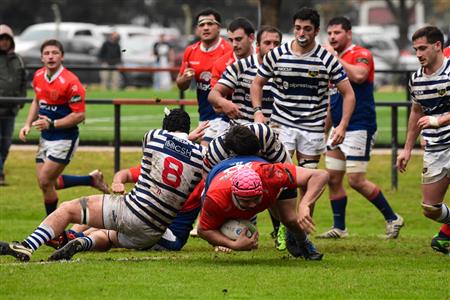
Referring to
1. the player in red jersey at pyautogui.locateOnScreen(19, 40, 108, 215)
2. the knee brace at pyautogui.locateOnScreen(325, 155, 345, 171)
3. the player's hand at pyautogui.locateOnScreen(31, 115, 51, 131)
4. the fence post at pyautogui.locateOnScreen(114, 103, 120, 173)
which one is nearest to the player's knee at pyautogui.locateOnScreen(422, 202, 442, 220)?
the knee brace at pyautogui.locateOnScreen(325, 155, 345, 171)

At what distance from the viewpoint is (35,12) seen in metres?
60.7

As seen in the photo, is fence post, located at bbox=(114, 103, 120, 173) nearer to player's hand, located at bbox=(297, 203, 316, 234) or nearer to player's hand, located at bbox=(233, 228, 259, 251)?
player's hand, located at bbox=(233, 228, 259, 251)

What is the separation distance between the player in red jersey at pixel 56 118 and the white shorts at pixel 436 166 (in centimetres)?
414

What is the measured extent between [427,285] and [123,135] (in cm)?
1153

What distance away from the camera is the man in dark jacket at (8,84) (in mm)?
19594

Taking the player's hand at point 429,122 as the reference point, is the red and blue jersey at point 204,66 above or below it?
above

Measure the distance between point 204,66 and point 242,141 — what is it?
12.8 feet

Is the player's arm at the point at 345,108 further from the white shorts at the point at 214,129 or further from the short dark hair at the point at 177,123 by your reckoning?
the short dark hair at the point at 177,123

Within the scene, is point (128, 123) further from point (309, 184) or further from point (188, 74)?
point (309, 184)

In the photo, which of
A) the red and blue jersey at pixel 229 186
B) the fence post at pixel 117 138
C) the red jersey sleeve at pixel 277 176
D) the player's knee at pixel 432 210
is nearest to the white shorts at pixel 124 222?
the red and blue jersey at pixel 229 186

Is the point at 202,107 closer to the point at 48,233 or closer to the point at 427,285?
the point at 48,233

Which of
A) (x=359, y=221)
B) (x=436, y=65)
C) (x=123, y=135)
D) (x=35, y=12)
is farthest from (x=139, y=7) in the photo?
(x=436, y=65)

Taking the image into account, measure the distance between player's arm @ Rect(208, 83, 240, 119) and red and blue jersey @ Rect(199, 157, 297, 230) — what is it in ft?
6.41

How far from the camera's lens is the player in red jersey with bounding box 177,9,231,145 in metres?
15.0
